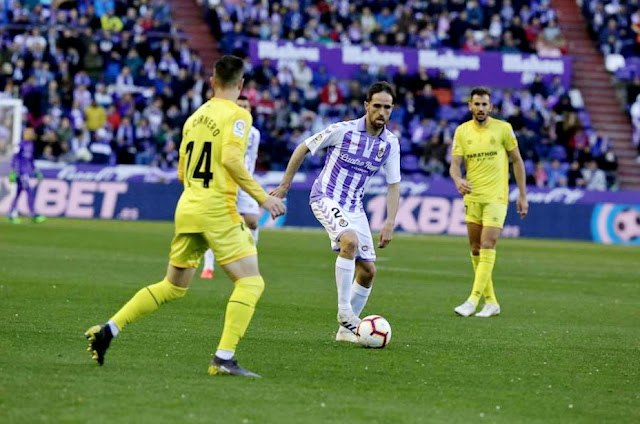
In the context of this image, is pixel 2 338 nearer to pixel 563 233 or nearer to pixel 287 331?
pixel 287 331

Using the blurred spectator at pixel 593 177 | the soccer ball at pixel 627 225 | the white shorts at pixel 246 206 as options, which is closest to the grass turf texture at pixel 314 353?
the white shorts at pixel 246 206

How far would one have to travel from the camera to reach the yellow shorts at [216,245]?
27.1 ft

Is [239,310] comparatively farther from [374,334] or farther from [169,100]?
[169,100]

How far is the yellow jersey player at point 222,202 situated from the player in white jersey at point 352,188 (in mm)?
2425

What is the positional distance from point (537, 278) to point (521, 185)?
5781 mm

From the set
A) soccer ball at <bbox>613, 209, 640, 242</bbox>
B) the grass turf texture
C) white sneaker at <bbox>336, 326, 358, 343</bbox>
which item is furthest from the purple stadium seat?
white sneaker at <bbox>336, 326, 358, 343</bbox>

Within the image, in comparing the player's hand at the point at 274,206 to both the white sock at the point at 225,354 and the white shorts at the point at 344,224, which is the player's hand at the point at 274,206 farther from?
the white shorts at the point at 344,224

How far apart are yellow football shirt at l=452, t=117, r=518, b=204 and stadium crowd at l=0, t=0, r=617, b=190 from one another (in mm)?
19626

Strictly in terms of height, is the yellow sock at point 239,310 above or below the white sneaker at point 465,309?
above

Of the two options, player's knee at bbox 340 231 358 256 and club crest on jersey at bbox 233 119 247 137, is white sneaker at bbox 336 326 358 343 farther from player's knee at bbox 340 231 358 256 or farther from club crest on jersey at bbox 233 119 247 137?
club crest on jersey at bbox 233 119 247 137

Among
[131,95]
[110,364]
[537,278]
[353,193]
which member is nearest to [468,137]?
[353,193]

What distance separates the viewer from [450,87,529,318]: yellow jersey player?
14344 millimetres

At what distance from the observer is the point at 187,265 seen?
333 inches

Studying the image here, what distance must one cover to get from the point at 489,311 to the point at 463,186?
150 centimetres
